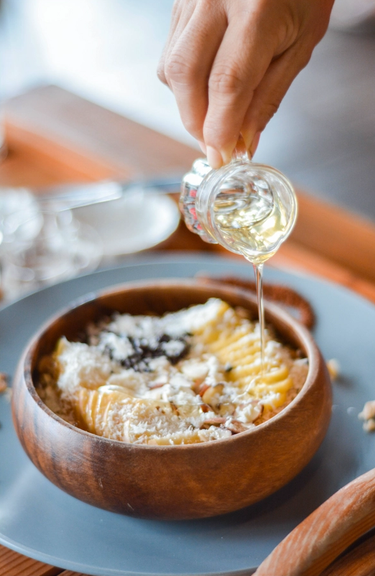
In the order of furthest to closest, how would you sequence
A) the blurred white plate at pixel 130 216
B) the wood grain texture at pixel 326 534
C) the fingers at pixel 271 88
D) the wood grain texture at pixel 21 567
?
the blurred white plate at pixel 130 216 < the fingers at pixel 271 88 < the wood grain texture at pixel 21 567 < the wood grain texture at pixel 326 534

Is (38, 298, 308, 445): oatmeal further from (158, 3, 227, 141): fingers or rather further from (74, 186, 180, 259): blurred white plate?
(74, 186, 180, 259): blurred white plate

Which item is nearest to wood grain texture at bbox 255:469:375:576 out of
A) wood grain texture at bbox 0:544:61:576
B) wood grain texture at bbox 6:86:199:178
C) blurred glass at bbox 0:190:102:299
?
wood grain texture at bbox 0:544:61:576

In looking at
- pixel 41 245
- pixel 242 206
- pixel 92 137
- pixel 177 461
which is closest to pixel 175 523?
pixel 177 461

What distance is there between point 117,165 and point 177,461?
3.99 feet

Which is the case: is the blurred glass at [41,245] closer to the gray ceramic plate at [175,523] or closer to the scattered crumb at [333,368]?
the gray ceramic plate at [175,523]

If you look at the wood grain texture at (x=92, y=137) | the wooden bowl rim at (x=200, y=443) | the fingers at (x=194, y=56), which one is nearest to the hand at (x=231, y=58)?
the fingers at (x=194, y=56)

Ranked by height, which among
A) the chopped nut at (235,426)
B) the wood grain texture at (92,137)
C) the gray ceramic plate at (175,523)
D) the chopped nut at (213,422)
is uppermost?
the chopped nut at (235,426)

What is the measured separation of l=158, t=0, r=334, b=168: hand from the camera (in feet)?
2.22

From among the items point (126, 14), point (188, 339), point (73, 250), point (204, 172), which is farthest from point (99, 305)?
point (126, 14)

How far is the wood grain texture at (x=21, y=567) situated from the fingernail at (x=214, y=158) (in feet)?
1.59

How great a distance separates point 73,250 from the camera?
1.36m

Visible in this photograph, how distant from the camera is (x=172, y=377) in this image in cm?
77

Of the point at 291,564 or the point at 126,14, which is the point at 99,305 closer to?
the point at 291,564

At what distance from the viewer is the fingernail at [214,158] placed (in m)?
0.73
